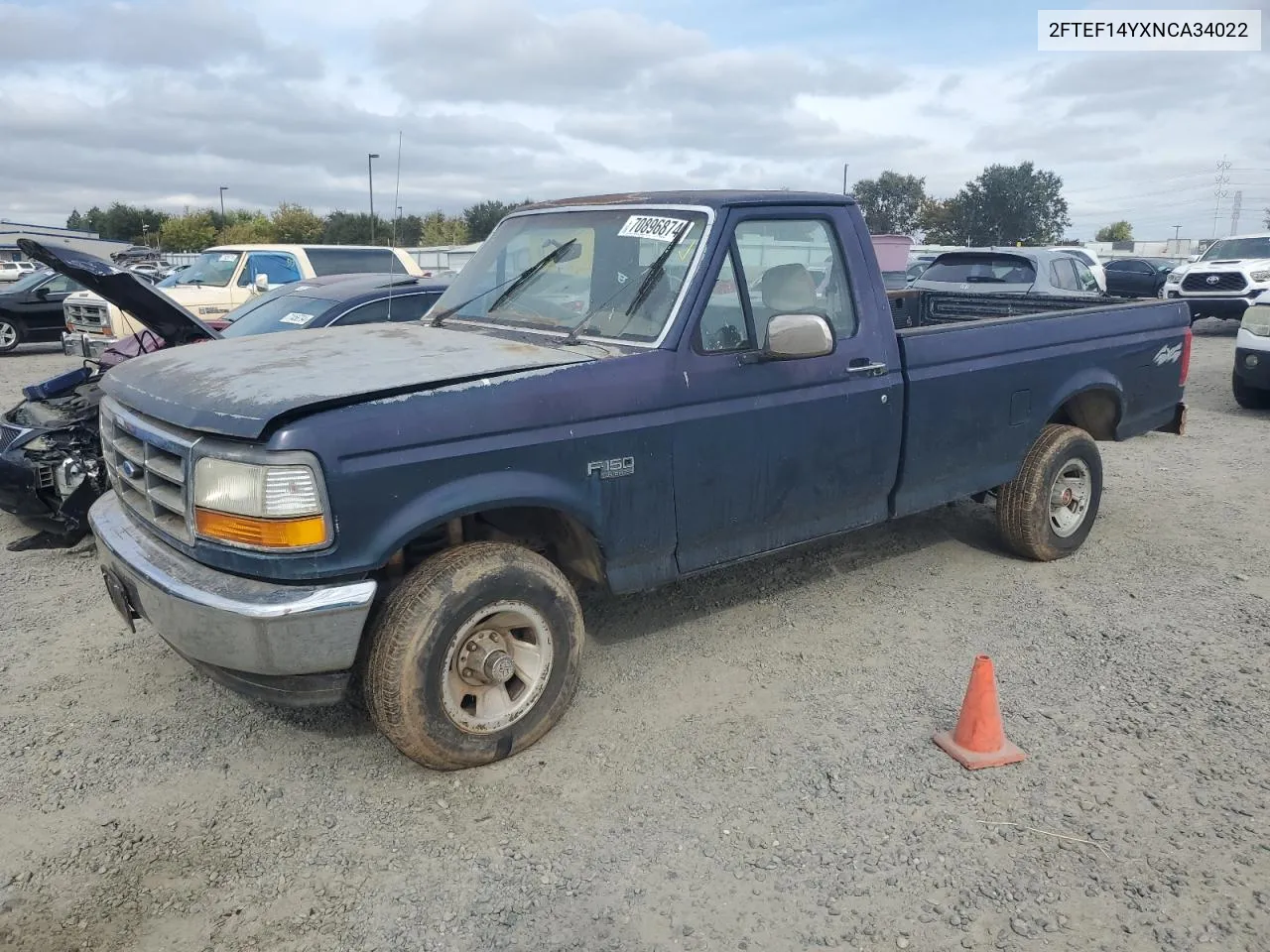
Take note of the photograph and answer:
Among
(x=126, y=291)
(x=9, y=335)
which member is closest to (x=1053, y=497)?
(x=126, y=291)

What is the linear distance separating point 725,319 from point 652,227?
Answer: 55 centimetres

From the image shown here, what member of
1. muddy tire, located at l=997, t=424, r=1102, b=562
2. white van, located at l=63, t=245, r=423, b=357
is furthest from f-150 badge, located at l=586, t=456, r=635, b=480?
white van, located at l=63, t=245, r=423, b=357

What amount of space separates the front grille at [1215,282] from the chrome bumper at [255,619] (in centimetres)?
1844

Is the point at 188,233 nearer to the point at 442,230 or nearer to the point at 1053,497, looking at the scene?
the point at 442,230

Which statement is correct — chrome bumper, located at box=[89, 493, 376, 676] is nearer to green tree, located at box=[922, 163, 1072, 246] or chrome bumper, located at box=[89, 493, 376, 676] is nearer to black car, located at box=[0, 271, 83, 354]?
black car, located at box=[0, 271, 83, 354]

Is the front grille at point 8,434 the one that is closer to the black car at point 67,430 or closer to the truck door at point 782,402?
the black car at point 67,430

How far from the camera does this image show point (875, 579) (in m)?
5.37

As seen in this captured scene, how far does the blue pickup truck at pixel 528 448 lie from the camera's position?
120 inches

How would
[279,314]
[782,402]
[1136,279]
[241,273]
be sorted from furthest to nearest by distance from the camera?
[1136,279]
[241,273]
[279,314]
[782,402]

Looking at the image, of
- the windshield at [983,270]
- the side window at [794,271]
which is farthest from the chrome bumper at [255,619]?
the windshield at [983,270]

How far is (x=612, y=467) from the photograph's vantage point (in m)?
3.57

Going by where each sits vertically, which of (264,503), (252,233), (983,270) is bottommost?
(264,503)

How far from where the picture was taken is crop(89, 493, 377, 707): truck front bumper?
2.99 meters

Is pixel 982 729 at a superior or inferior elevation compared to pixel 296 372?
inferior
